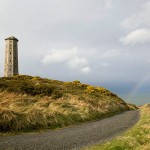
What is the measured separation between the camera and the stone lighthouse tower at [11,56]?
80.8m

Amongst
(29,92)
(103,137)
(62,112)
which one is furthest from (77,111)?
(103,137)

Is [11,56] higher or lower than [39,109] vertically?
higher

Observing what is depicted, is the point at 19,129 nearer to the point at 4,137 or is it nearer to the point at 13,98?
the point at 4,137

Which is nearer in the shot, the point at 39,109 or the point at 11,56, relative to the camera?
the point at 39,109

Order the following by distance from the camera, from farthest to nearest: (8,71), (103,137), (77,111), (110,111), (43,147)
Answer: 1. (8,71)
2. (110,111)
3. (77,111)
4. (103,137)
5. (43,147)

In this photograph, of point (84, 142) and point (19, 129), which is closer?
point (84, 142)

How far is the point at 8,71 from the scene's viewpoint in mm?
80875

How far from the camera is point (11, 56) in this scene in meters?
82.1

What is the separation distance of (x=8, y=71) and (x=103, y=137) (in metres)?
62.9

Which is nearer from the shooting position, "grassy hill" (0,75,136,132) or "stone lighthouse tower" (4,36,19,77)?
"grassy hill" (0,75,136,132)

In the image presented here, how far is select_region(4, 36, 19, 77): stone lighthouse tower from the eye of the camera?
265 feet

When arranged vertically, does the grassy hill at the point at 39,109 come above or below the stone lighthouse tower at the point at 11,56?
below

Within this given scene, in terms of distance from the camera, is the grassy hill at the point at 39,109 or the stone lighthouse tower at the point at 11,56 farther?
the stone lighthouse tower at the point at 11,56

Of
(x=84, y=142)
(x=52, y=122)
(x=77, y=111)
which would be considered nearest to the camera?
(x=84, y=142)
